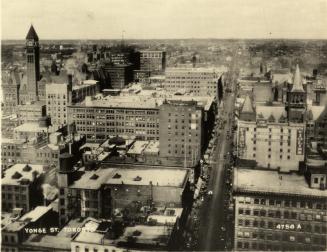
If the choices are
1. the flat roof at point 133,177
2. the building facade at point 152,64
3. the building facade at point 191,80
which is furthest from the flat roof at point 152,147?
the building facade at point 191,80

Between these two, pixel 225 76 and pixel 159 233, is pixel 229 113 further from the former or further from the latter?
pixel 159 233

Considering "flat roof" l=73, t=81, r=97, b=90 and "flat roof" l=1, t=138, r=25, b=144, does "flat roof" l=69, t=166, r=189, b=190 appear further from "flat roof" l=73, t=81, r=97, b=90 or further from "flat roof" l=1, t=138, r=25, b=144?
"flat roof" l=73, t=81, r=97, b=90

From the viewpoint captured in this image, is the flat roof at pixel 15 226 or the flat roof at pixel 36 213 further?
the flat roof at pixel 36 213

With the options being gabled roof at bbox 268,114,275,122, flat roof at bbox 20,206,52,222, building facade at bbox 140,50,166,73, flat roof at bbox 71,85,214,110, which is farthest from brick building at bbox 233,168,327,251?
building facade at bbox 140,50,166,73

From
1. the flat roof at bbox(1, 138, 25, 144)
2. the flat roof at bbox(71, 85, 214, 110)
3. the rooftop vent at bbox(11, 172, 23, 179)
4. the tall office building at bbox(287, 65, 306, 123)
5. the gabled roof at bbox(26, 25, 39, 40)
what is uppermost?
the gabled roof at bbox(26, 25, 39, 40)

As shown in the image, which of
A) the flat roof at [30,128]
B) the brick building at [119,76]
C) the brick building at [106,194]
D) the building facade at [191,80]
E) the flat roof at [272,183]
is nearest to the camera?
the flat roof at [272,183]

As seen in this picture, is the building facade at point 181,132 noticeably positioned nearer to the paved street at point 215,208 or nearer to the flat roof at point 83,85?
the paved street at point 215,208

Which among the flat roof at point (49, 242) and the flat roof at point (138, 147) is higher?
the flat roof at point (138, 147)

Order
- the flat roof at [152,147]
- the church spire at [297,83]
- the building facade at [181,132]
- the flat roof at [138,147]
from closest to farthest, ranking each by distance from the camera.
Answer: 1. the building facade at [181,132]
2. the flat roof at [152,147]
3. the flat roof at [138,147]
4. the church spire at [297,83]
